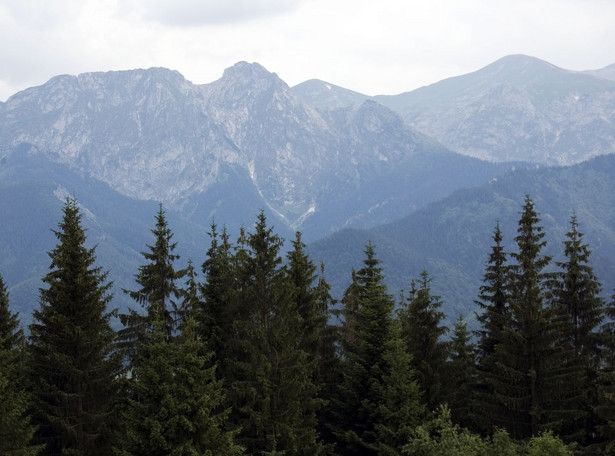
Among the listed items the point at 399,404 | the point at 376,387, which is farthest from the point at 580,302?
the point at 376,387

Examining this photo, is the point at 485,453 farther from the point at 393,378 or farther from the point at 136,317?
the point at 136,317

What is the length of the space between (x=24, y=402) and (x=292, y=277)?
16280 millimetres

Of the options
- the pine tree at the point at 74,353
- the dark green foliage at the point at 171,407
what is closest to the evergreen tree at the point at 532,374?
the dark green foliage at the point at 171,407

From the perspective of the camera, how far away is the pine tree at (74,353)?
30016mm

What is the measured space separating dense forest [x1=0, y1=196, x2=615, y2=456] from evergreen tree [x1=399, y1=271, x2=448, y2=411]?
0.08 m

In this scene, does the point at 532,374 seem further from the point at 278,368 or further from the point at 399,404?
the point at 278,368

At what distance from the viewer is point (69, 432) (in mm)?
29547

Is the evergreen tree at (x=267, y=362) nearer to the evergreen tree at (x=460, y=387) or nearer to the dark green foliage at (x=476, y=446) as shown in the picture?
the dark green foliage at (x=476, y=446)

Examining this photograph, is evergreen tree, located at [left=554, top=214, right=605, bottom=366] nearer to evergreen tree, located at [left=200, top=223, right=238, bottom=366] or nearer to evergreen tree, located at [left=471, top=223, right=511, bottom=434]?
evergreen tree, located at [left=471, top=223, right=511, bottom=434]

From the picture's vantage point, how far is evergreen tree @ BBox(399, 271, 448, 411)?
40.2m

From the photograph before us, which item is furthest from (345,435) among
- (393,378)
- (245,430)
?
(245,430)

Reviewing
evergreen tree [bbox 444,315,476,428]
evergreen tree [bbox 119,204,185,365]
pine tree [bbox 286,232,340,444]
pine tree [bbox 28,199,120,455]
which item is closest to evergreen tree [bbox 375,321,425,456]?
pine tree [bbox 286,232,340,444]

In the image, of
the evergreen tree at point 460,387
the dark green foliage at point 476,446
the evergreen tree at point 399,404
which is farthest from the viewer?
the evergreen tree at point 460,387

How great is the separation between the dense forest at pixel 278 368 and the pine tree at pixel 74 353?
0.08 metres
